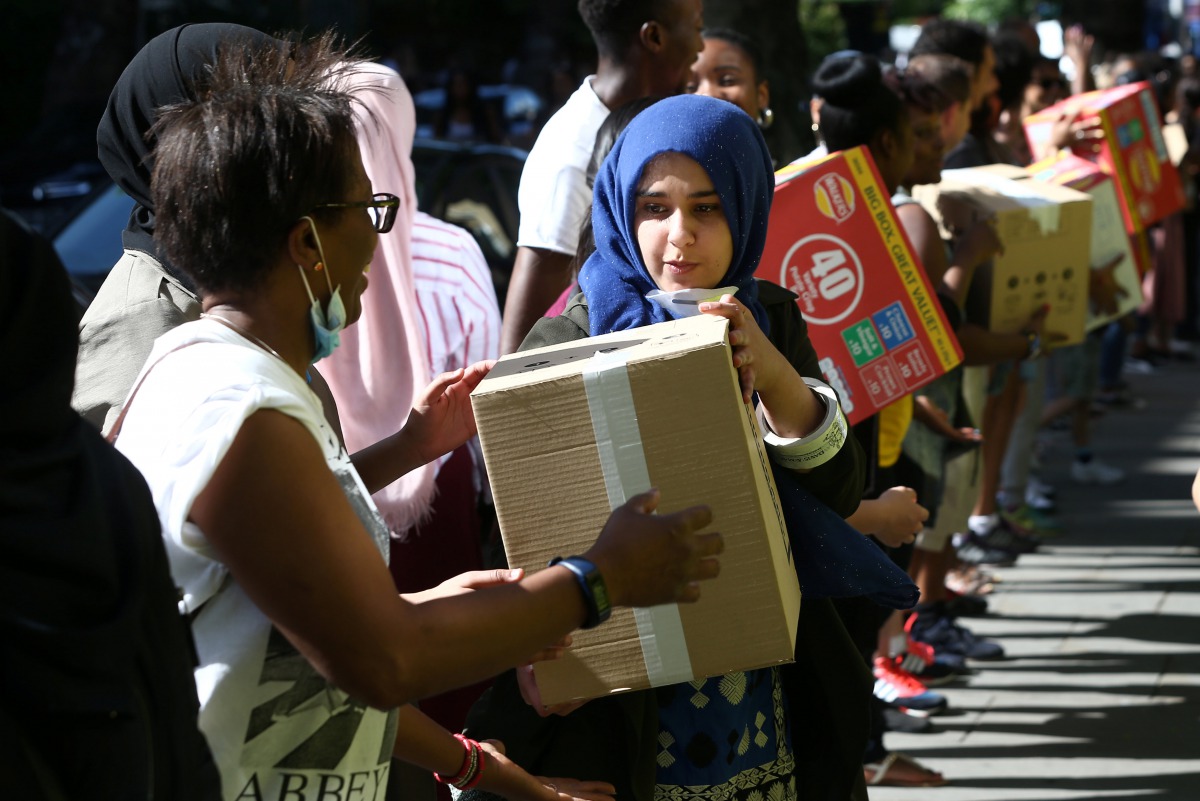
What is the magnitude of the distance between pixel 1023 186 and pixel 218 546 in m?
4.05

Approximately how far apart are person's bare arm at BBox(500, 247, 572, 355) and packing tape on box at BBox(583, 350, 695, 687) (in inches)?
61.9

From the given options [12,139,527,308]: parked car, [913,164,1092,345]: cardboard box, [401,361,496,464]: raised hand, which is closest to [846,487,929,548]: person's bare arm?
[401,361,496,464]: raised hand

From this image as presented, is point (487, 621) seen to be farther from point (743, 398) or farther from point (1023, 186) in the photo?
point (1023, 186)

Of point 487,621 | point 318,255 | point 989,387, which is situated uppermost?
point 318,255

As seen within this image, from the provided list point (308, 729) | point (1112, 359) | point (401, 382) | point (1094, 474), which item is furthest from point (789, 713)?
point (1112, 359)

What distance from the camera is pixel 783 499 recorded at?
8.21 ft

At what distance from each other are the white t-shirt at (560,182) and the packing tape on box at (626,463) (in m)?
1.63

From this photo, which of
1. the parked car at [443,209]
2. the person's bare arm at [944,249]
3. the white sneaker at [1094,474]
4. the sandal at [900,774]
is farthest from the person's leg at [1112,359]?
the sandal at [900,774]

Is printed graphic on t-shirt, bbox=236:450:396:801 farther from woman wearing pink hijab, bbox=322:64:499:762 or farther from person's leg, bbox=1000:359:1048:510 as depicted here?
person's leg, bbox=1000:359:1048:510

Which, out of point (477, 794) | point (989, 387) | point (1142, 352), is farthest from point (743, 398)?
point (1142, 352)

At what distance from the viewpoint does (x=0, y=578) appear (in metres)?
1.41

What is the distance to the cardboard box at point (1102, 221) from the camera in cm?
566

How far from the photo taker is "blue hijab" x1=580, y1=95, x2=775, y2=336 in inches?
→ 99.4

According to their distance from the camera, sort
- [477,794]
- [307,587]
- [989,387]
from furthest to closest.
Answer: [989,387] → [477,794] → [307,587]
